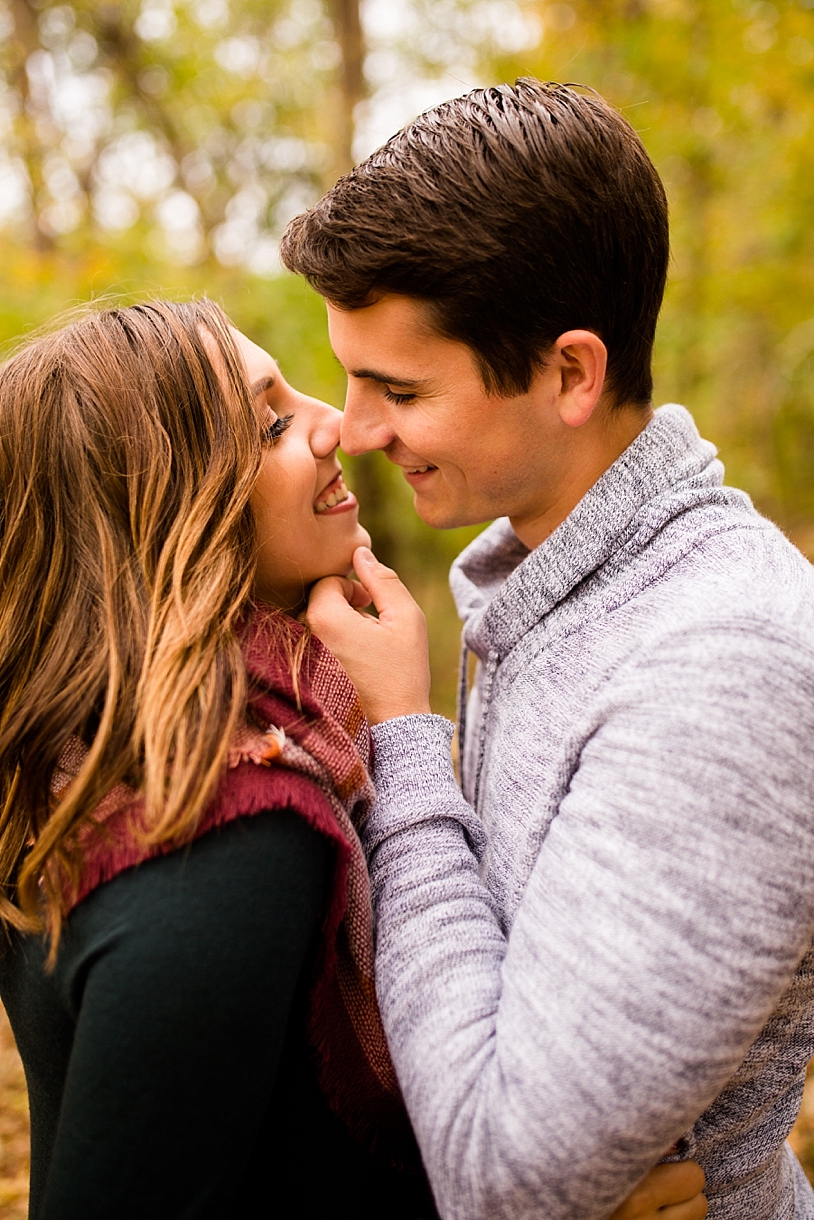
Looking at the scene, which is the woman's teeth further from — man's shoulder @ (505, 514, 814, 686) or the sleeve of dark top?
the sleeve of dark top

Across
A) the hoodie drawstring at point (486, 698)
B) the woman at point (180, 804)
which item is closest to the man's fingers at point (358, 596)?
the woman at point (180, 804)

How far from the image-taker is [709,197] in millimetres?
6465

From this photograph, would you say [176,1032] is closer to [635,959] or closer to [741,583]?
[635,959]

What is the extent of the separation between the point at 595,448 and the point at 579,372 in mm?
162

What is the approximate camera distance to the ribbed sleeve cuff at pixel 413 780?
1.43 meters

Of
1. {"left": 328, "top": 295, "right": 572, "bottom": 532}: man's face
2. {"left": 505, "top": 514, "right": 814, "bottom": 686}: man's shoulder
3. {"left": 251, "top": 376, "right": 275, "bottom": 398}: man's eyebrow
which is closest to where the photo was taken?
{"left": 505, "top": 514, "right": 814, "bottom": 686}: man's shoulder

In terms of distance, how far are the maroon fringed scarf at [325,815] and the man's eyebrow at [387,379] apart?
0.55 m

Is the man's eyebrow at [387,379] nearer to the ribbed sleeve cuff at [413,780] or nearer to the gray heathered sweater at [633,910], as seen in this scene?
the gray heathered sweater at [633,910]

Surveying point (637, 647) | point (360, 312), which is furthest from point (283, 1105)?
point (360, 312)

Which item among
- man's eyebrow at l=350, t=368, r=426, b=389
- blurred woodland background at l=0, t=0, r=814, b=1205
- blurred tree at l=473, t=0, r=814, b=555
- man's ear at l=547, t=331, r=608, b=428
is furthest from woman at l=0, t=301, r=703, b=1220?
blurred tree at l=473, t=0, r=814, b=555

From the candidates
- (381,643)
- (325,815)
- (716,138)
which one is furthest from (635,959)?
(716,138)

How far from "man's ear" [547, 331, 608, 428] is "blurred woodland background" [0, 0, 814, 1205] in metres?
3.20

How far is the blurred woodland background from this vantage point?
17.6 feet

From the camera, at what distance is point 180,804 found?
1.18 m
